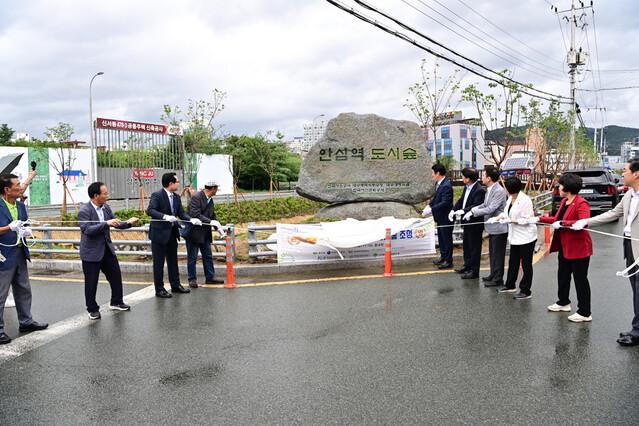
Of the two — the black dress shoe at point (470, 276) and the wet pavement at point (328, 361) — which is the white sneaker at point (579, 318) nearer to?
the wet pavement at point (328, 361)

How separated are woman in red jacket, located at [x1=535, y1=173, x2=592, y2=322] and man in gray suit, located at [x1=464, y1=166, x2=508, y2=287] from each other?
1.34 m

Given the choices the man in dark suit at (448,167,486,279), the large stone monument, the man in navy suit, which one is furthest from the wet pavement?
the large stone monument

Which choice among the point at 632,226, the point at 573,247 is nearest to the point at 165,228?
the point at 573,247

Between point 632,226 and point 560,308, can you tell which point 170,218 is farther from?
point 632,226

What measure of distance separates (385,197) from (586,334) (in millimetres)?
8376

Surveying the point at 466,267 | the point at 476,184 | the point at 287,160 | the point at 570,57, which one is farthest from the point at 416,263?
the point at 287,160

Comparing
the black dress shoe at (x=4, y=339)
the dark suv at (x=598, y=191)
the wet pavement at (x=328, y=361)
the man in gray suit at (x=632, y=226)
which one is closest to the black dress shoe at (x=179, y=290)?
the wet pavement at (x=328, y=361)

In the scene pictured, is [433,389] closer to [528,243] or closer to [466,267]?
[528,243]

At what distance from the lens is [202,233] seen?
25.8 ft

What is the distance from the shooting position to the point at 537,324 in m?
5.54

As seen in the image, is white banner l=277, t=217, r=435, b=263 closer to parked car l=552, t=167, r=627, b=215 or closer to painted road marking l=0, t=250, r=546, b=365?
painted road marking l=0, t=250, r=546, b=365

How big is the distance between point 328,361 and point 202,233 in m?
4.07

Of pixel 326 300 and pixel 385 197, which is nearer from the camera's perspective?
pixel 326 300

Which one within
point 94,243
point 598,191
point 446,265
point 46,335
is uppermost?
point 598,191
